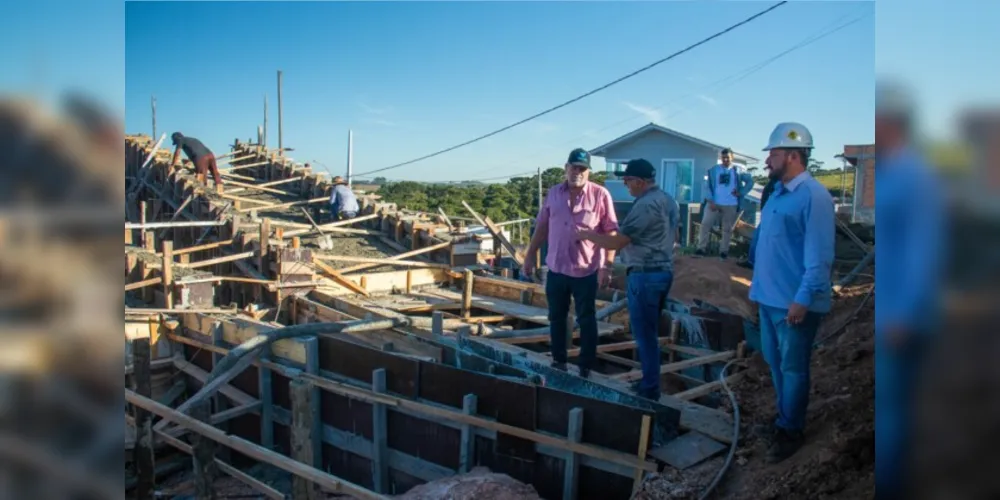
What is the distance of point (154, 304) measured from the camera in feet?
30.4

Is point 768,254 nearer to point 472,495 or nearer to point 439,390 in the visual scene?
point 472,495

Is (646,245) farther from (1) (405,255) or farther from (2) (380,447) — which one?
(1) (405,255)

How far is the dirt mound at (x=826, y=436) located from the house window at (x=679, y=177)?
59.0 feet

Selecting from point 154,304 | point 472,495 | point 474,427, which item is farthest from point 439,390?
point 154,304

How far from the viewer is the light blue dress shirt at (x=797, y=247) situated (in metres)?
3.21

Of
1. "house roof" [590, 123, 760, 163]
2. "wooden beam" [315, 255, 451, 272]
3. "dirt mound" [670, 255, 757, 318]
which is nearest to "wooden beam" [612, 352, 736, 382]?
"dirt mound" [670, 255, 757, 318]

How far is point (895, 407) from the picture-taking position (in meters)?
1.17

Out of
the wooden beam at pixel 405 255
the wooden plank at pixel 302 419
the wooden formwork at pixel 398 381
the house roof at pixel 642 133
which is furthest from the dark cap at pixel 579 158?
the house roof at pixel 642 133

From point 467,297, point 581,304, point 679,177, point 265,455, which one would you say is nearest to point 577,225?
point 581,304

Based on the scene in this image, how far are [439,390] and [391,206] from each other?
8508 millimetres

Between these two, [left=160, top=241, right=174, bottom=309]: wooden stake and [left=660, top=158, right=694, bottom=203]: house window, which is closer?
[left=160, top=241, right=174, bottom=309]: wooden stake

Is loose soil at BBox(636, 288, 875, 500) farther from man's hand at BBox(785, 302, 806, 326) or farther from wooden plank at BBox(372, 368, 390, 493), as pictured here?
wooden plank at BBox(372, 368, 390, 493)

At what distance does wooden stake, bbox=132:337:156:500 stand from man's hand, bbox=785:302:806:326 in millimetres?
5441

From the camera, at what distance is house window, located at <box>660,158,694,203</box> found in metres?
22.5
